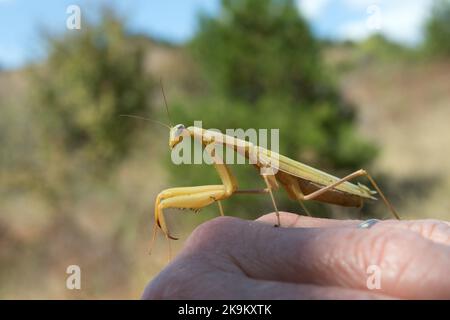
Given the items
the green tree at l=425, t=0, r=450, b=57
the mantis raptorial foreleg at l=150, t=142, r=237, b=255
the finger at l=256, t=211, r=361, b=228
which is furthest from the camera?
the green tree at l=425, t=0, r=450, b=57

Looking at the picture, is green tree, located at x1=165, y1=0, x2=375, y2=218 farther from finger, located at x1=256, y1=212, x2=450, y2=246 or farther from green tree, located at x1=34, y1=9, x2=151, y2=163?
finger, located at x1=256, y1=212, x2=450, y2=246

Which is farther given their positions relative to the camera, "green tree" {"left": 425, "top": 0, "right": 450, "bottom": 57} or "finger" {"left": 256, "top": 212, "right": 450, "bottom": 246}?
"green tree" {"left": 425, "top": 0, "right": 450, "bottom": 57}

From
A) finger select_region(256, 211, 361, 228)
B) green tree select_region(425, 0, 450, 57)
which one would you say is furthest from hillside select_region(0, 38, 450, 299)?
green tree select_region(425, 0, 450, 57)

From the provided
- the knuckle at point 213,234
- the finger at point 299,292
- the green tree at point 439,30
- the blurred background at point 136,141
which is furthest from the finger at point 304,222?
the green tree at point 439,30

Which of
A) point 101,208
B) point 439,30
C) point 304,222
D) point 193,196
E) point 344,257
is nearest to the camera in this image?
point 344,257

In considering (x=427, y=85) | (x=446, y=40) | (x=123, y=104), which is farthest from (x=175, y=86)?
(x=446, y=40)

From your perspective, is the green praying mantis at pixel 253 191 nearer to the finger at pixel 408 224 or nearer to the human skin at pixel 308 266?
the finger at pixel 408 224

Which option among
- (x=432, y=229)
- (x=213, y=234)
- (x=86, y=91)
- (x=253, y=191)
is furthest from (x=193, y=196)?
(x=86, y=91)

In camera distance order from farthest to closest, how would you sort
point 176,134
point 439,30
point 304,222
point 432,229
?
point 439,30 < point 176,134 < point 304,222 < point 432,229

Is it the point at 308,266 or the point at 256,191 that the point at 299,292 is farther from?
the point at 256,191
